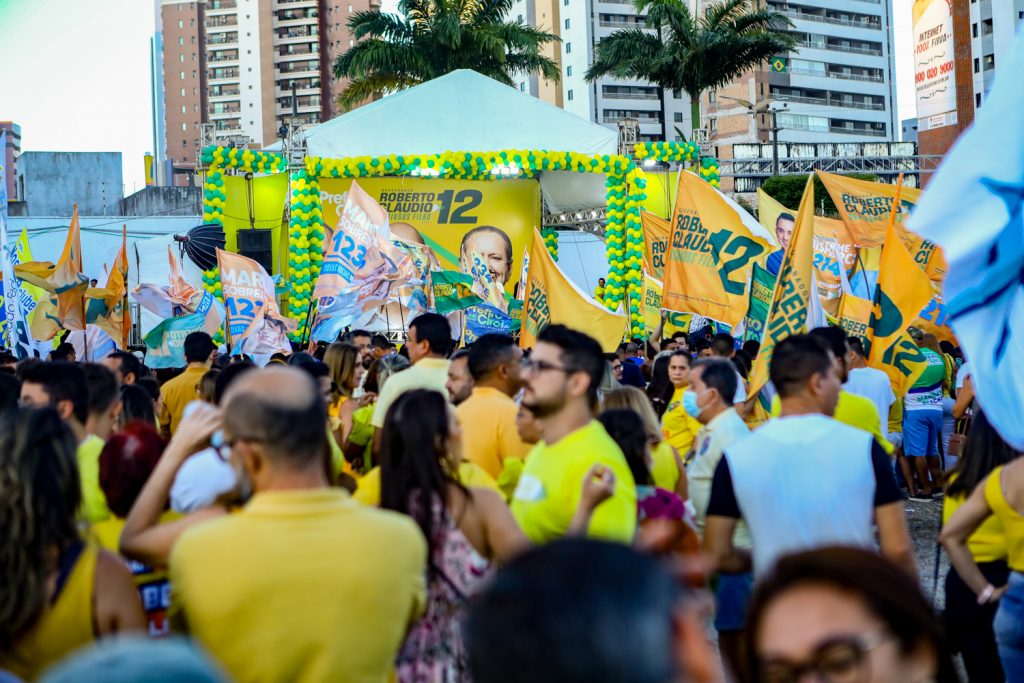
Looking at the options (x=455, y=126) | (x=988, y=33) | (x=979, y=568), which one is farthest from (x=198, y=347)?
(x=988, y=33)

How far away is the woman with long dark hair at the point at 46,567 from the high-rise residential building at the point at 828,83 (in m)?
90.1

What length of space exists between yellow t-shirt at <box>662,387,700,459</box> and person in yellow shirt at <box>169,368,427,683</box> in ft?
14.2

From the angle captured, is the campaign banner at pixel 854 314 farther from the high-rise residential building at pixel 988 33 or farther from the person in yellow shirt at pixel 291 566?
the high-rise residential building at pixel 988 33

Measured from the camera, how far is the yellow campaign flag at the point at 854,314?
1087cm

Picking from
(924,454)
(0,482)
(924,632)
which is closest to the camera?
(924,632)

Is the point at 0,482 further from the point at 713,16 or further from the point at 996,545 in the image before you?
the point at 713,16

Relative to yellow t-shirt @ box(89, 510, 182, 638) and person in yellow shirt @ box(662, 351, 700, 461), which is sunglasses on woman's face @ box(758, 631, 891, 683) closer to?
yellow t-shirt @ box(89, 510, 182, 638)

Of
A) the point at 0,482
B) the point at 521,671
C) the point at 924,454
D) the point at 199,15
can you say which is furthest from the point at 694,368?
the point at 199,15

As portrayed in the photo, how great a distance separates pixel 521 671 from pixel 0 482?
199 centimetres

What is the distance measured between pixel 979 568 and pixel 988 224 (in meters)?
1.29

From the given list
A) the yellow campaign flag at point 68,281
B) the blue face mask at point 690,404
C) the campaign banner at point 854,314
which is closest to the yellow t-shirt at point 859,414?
the blue face mask at point 690,404

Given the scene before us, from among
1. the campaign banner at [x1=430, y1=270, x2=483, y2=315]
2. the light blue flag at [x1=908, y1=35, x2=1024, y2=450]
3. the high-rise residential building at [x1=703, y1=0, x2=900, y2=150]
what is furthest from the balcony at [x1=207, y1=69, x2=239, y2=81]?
the light blue flag at [x1=908, y1=35, x2=1024, y2=450]

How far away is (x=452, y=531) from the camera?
3764 mm

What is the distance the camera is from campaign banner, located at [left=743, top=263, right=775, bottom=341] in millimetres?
9352
